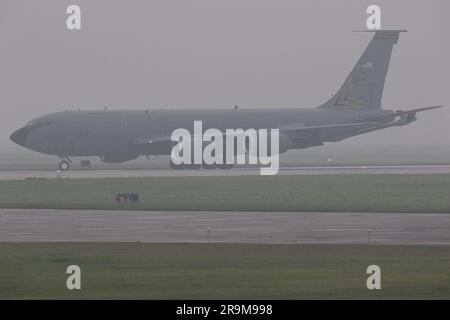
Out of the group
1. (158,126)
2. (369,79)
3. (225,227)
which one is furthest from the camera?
(369,79)

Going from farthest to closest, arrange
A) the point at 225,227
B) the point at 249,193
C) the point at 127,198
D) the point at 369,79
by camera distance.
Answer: the point at 369,79 → the point at 249,193 → the point at 127,198 → the point at 225,227

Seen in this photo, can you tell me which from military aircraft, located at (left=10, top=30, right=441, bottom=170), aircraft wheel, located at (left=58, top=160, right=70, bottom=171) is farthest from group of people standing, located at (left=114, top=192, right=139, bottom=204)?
military aircraft, located at (left=10, top=30, right=441, bottom=170)

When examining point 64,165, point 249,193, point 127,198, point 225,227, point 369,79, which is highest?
point 369,79

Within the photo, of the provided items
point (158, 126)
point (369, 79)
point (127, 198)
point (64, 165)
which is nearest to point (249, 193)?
point (127, 198)

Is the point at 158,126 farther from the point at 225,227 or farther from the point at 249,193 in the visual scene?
the point at 225,227

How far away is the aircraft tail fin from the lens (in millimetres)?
107631

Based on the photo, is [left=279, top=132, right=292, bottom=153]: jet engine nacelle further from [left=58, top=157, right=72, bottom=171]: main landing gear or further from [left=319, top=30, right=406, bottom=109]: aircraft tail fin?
[left=58, top=157, right=72, bottom=171]: main landing gear

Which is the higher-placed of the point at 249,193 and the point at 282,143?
the point at 282,143

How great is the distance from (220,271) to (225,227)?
12977 millimetres

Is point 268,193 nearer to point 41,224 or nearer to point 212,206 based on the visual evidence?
point 212,206

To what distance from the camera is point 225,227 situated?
44781 millimetres

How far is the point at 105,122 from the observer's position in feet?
343

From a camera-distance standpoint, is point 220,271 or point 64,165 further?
point 64,165
